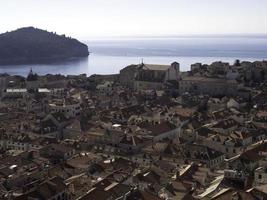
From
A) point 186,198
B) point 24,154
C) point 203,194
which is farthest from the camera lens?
point 24,154

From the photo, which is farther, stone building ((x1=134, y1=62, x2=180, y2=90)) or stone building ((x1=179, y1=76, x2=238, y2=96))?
Result: stone building ((x1=134, y1=62, x2=180, y2=90))

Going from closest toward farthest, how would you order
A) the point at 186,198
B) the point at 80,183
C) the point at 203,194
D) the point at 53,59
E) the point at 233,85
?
the point at 186,198, the point at 203,194, the point at 80,183, the point at 233,85, the point at 53,59

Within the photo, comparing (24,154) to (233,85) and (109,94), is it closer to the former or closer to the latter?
(109,94)

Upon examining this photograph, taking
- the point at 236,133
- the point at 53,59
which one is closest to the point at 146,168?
the point at 236,133

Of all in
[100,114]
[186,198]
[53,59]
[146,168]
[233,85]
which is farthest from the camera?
[53,59]

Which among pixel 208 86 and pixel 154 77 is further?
pixel 154 77

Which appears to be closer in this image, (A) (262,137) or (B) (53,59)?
(A) (262,137)

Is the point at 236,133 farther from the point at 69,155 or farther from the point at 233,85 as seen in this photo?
the point at 233,85

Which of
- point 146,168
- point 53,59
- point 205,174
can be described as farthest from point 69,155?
point 53,59

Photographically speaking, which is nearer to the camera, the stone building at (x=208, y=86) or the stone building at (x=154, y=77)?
the stone building at (x=208, y=86)
